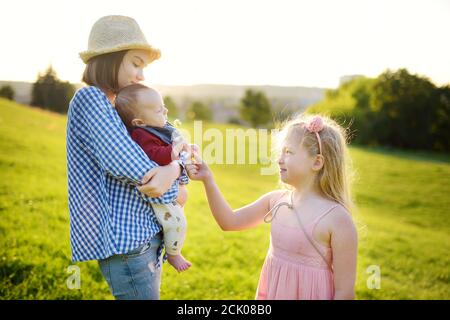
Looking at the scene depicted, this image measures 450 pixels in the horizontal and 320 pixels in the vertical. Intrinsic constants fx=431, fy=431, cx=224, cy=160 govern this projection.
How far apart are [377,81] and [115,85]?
42.0m

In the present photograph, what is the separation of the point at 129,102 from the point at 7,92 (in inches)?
861

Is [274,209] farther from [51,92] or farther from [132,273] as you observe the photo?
[51,92]

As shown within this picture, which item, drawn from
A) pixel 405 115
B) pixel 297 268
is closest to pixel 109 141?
pixel 297 268

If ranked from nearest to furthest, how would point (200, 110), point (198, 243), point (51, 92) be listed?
point (198, 243) → point (51, 92) → point (200, 110)

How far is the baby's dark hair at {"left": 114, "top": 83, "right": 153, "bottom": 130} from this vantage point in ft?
6.48

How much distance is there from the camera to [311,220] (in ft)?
7.04

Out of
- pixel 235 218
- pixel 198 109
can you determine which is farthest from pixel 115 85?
pixel 198 109

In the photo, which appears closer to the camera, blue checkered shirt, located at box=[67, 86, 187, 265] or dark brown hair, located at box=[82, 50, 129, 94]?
blue checkered shirt, located at box=[67, 86, 187, 265]

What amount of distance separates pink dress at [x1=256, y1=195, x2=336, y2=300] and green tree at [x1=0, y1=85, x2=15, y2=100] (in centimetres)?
2161

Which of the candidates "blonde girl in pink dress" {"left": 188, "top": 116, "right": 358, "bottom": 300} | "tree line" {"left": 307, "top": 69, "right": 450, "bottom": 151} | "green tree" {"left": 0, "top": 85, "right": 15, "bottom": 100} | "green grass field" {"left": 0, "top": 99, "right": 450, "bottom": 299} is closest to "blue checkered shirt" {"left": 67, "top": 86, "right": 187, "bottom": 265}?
"blonde girl in pink dress" {"left": 188, "top": 116, "right": 358, "bottom": 300}

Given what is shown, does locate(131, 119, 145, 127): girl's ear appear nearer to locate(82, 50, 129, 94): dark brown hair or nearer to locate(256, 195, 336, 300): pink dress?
locate(82, 50, 129, 94): dark brown hair

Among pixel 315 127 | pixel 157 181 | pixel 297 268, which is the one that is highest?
pixel 315 127

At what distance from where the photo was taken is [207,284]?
495cm

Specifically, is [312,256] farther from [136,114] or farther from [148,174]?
[136,114]
